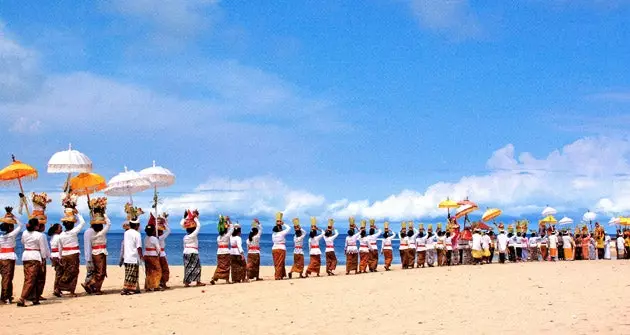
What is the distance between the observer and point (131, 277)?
55.9 ft

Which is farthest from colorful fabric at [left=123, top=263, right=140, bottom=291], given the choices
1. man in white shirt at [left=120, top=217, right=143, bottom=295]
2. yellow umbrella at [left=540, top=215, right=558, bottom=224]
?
yellow umbrella at [left=540, top=215, right=558, bottom=224]

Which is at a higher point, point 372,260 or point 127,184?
point 127,184

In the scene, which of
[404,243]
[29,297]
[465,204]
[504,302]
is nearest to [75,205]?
[29,297]

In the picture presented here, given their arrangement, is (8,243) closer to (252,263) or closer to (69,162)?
(69,162)

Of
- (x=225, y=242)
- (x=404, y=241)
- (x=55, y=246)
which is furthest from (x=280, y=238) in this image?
(x=404, y=241)

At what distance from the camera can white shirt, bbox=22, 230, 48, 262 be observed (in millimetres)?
15367

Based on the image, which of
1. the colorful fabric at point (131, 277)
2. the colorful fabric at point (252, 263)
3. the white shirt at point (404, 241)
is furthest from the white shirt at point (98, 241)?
the white shirt at point (404, 241)

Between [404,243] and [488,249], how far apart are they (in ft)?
13.2

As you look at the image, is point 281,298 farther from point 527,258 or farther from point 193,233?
point 527,258

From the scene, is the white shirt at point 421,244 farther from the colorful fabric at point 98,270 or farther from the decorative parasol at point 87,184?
the colorful fabric at point 98,270

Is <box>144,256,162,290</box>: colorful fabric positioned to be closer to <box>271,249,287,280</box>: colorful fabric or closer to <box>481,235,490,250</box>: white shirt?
<box>271,249,287,280</box>: colorful fabric

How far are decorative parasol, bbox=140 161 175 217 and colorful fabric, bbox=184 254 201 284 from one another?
1.65 meters

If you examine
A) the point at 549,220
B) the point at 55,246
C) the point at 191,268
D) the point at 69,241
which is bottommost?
the point at 191,268

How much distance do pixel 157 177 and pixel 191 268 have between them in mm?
2785
